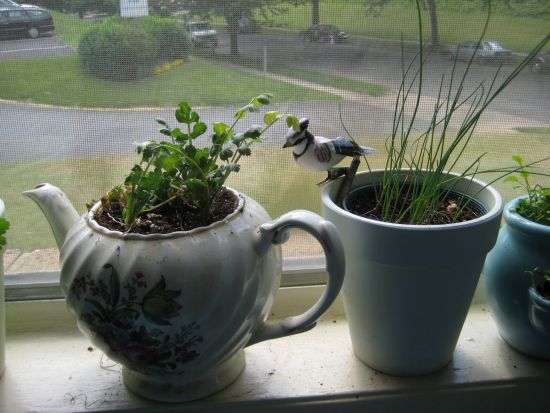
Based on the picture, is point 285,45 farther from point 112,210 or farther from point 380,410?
point 380,410

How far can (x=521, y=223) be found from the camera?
664 millimetres

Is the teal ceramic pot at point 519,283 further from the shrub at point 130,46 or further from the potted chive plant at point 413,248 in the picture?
the shrub at point 130,46

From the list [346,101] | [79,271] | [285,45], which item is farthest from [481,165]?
[79,271]

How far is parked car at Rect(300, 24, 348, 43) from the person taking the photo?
707mm

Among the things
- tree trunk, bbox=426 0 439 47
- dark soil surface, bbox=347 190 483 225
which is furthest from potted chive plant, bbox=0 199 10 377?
tree trunk, bbox=426 0 439 47

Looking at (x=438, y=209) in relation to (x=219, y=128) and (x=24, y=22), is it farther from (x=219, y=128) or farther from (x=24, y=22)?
(x=24, y=22)

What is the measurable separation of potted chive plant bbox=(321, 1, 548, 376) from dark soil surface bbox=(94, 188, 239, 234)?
0.41ft

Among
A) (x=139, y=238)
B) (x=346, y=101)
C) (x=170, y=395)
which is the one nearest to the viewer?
(x=139, y=238)

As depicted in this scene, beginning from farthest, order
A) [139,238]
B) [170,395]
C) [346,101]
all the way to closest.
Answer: [346,101] < [170,395] < [139,238]

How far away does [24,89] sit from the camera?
686mm

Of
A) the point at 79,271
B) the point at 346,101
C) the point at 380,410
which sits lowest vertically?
the point at 380,410

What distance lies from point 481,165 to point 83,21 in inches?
21.9

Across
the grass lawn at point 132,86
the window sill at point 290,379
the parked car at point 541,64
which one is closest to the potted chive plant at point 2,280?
the window sill at point 290,379

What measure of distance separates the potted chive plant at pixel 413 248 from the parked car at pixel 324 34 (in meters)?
0.10
